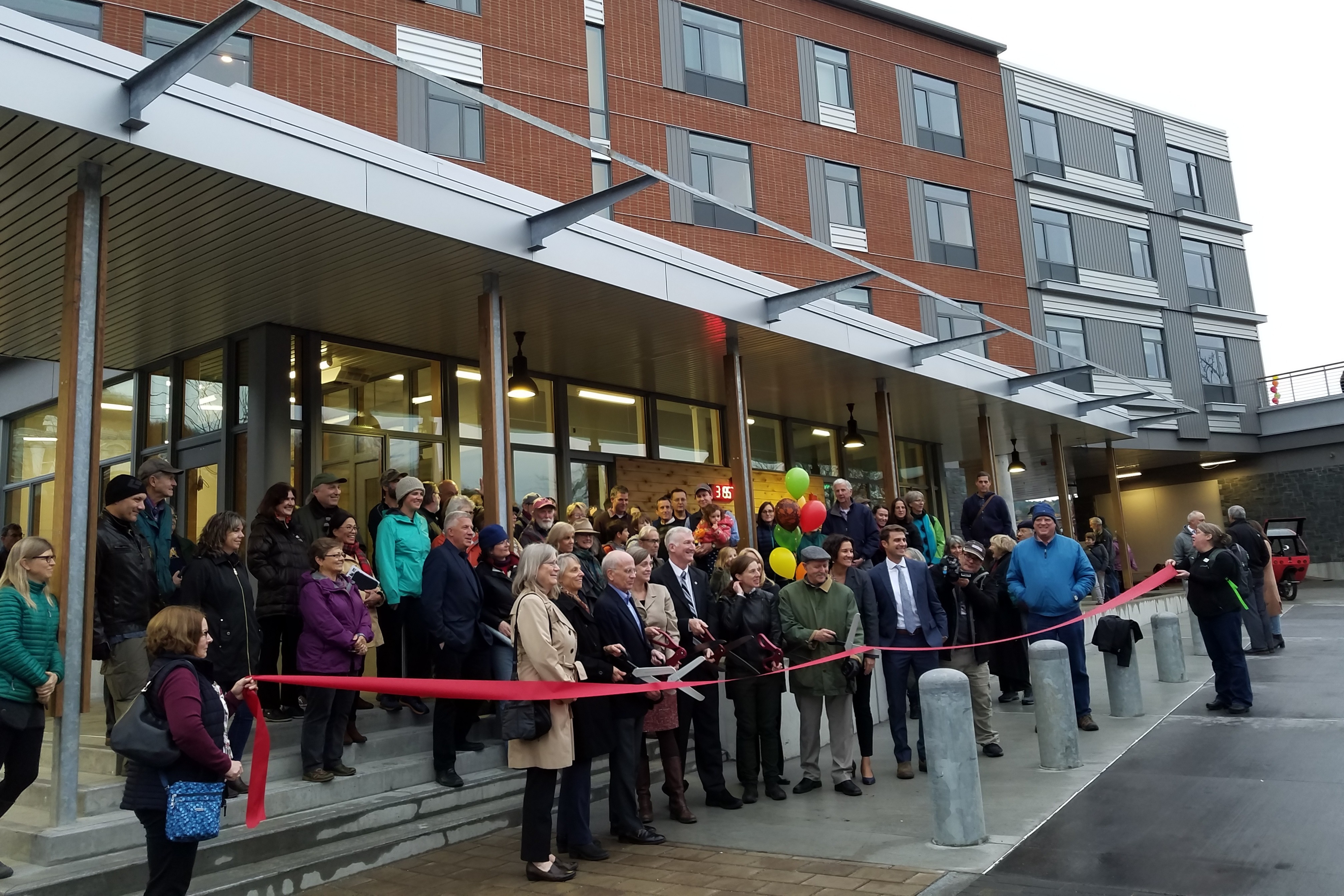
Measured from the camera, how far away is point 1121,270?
2962 cm

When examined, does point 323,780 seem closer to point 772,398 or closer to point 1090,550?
point 772,398

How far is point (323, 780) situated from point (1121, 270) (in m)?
28.4

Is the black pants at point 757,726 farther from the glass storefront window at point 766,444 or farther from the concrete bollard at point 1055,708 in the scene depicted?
the glass storefront window at point 766,444

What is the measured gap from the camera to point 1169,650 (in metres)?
12.1

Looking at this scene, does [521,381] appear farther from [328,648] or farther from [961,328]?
[961,328]

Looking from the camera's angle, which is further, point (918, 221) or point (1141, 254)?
point (1141, 254)

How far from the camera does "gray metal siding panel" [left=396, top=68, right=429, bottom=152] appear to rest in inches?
379

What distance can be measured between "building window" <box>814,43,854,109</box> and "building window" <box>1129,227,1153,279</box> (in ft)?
38.3

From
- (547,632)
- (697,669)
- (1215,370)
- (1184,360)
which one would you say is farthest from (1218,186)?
(547,632)

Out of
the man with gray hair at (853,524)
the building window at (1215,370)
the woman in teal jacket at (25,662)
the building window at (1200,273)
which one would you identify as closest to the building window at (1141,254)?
the building window at (1200,273)

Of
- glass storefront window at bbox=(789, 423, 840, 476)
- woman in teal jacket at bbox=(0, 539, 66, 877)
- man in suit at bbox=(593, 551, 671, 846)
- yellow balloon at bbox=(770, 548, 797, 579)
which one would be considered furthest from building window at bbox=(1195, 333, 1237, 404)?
woman in teal jacket at bbox=(0, 539, 66, 877)

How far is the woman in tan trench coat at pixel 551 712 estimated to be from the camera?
5898 mm

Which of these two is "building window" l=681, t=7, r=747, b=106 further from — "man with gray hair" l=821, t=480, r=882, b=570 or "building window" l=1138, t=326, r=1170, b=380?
"building window" l=1138, t=326, r=1170, b=380

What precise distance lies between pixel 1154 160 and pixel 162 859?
110 ft
